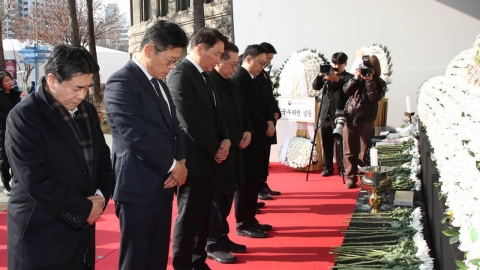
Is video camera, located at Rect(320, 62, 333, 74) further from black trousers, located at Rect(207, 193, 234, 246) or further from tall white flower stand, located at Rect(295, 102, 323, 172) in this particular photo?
black trousers, located at Rect(207, 193, 234, 246)

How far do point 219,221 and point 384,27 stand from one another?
4913 mm

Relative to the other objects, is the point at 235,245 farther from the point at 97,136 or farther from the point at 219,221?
the point at 97,136

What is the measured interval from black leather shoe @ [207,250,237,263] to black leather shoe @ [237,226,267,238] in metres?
0.60

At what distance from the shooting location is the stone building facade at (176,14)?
11812 millimetres

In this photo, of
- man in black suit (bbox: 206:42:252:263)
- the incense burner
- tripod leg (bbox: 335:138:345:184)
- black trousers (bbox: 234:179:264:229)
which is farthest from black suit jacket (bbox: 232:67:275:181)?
tripod leg (bbox: 335:138:345:184)

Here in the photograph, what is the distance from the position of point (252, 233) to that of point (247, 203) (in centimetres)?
26

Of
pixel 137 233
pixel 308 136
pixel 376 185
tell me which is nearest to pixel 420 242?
pixel 376 185

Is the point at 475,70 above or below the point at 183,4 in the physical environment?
below

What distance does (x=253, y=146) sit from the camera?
4879mm

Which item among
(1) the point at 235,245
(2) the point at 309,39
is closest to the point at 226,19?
(2) the point at 309,39

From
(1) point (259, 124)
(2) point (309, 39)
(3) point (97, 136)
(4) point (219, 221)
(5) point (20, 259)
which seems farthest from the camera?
(2) point (309, 39)

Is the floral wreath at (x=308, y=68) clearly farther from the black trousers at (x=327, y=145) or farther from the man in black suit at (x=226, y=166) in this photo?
the man in black suit at (x=226, y=166)

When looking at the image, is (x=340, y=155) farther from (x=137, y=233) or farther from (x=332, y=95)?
(x=137, y=233)

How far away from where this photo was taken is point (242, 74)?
495cm
